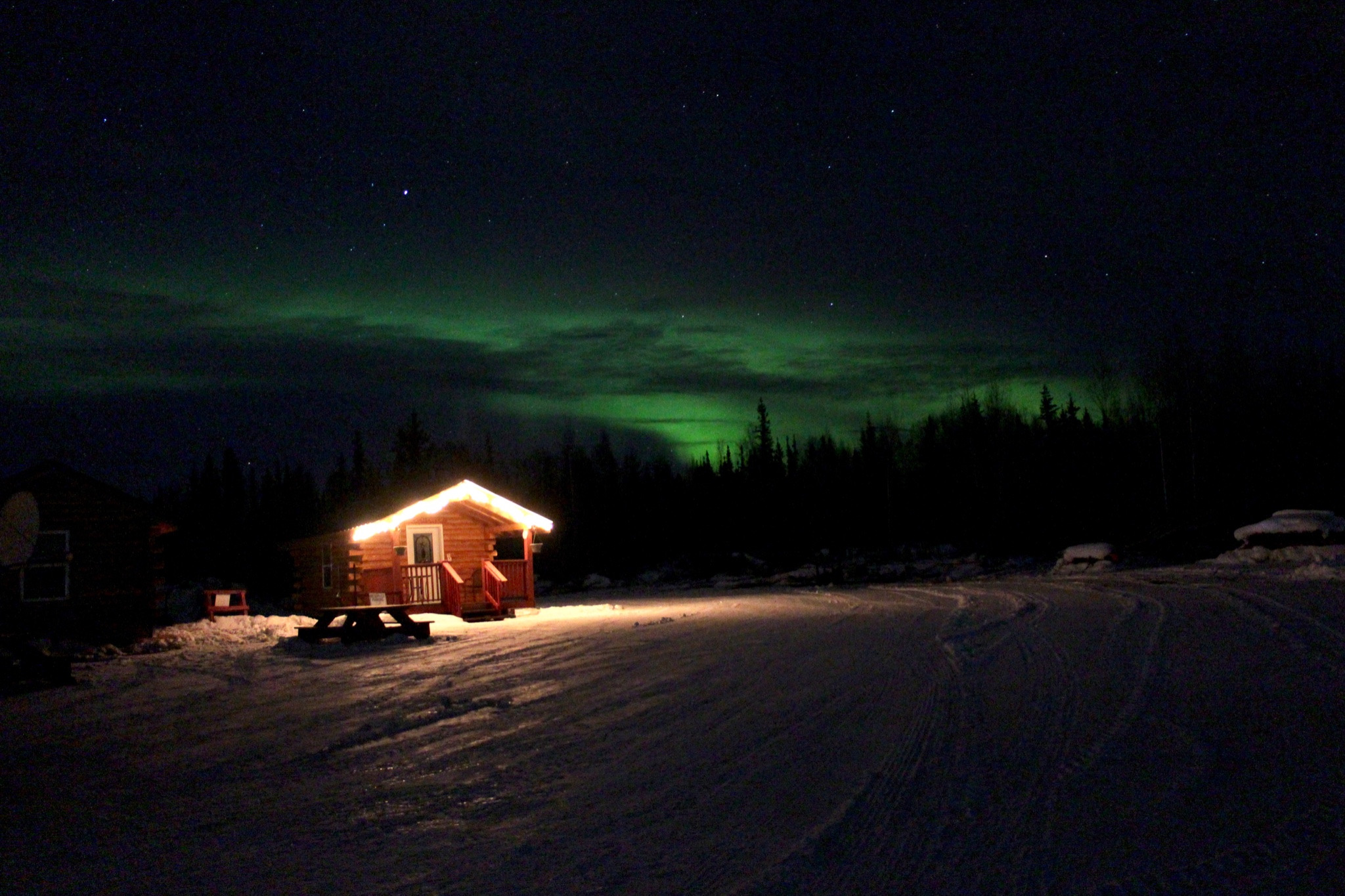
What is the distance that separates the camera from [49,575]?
70.5ft

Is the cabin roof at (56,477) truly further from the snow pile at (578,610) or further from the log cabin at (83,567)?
the snow pile at (578,610)

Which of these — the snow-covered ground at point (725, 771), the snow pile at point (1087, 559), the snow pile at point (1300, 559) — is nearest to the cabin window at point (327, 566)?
the snow-covered ground at point (725, 771)

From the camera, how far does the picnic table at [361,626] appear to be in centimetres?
1888

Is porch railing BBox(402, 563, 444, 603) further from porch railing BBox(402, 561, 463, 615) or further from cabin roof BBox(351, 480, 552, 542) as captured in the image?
cabin roof BBox(351, 480, 552, 542)

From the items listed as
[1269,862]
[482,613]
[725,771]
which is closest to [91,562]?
[482,613]

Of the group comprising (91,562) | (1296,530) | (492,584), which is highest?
(91,562)

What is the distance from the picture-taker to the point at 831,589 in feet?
112

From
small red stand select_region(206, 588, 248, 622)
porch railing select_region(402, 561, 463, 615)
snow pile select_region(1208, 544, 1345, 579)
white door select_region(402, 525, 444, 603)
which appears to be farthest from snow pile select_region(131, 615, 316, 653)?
snow pile select_region(1208, 544, 1345, 579)

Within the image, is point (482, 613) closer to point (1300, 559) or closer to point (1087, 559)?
point (1300, 559)

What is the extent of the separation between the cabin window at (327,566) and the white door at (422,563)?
552 centimetres

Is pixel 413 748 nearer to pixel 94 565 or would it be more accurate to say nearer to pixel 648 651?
pixel 648 651

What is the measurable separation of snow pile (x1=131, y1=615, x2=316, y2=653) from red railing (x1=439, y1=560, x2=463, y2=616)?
12.7 feet

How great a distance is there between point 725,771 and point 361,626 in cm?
1352

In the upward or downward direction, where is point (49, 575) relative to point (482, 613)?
upward
